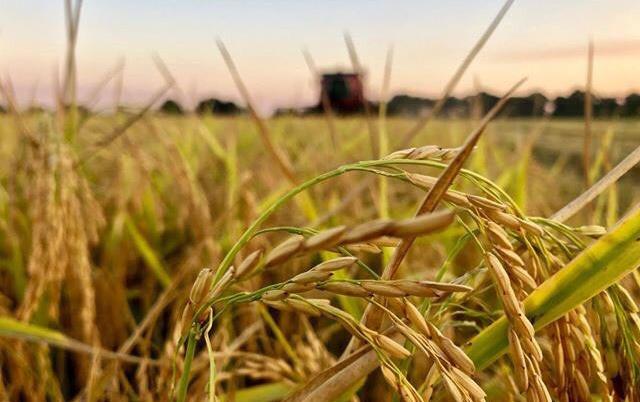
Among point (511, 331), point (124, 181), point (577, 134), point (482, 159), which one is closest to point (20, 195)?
point (124, 181)

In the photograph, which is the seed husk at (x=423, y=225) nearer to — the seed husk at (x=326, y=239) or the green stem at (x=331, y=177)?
the seed husk at (x=326, y=239)

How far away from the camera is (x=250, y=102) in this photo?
0.99 metres

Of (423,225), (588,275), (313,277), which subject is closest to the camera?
(423,225)

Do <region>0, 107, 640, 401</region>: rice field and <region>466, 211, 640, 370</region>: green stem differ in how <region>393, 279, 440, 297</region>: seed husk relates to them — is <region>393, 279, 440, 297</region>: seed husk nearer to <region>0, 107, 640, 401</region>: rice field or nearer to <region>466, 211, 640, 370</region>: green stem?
<region>0, 107, 640, 401</region>: rice field

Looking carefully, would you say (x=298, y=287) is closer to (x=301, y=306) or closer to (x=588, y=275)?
Answer: (x=301, y=306)

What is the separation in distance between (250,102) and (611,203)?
3.07 feet

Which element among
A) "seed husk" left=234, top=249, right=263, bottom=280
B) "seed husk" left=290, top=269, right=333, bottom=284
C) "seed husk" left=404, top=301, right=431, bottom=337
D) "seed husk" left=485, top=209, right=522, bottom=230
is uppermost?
"seed husk" left=234, top=249, right=263, bottom=280

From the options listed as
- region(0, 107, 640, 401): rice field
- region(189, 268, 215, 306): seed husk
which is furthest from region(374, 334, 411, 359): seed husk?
region(189, 268, 215, 306): seed husk

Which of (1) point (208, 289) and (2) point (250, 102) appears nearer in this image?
(1) point (208, 289)

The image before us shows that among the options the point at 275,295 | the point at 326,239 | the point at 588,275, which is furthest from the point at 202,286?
the point at 588,275

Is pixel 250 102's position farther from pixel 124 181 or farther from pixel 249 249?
pixel 124 181

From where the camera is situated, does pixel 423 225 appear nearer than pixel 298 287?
Yes

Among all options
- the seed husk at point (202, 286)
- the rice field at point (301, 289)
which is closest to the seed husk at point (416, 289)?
the rice field at point (301, 289)

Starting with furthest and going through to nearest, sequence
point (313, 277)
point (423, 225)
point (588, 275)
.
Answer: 1. point (588, 275)
2. point (313, 277)
3. point (423, 225)
